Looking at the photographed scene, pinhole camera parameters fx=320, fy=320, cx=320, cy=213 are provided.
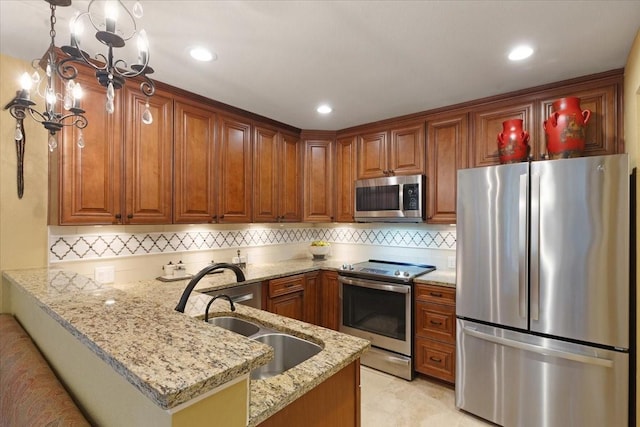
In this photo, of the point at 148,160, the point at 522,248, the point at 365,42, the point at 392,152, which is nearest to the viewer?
the point at 365,42

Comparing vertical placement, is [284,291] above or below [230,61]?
below

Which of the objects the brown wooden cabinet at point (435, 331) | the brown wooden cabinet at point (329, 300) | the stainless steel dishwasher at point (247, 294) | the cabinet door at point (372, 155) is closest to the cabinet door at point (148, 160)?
the stainless steel dishwasher at point (247, 294)

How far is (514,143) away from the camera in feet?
7.63

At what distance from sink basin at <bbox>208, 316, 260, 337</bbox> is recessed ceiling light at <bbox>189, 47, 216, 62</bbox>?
149 cm

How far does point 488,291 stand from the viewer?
2.16 meters

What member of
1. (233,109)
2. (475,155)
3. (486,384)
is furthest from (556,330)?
(233,109)

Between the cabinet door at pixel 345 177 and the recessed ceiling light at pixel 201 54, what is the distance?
1834 millimetres

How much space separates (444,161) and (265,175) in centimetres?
168

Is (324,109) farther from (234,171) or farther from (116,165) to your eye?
(116,165)

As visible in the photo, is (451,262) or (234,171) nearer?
(234,171)

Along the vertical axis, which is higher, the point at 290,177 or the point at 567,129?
the point at 567,129

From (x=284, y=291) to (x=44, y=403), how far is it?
6.69 ft

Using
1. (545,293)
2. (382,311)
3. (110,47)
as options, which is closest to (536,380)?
(545,293)

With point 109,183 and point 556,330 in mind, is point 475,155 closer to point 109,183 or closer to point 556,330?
point 556,330
